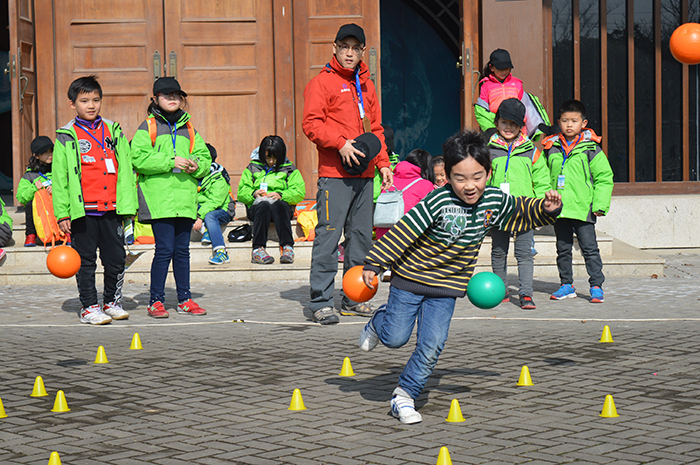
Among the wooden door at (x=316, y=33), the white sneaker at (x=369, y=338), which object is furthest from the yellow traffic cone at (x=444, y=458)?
the wooden door at (x=316, y=33)

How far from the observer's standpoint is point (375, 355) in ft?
19.1

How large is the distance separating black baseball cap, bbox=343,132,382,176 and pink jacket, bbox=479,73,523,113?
3.03 meters

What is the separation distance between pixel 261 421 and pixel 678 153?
34.6 ft

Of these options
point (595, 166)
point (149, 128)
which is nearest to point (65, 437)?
point (149, 128)

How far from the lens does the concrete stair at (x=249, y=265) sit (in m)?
9.99

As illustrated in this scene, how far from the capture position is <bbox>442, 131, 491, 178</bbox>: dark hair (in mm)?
4371

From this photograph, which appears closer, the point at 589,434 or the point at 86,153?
the point at 589,434

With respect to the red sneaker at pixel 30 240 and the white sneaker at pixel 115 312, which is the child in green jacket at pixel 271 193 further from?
Result: the white sneaker at pixel 115 312

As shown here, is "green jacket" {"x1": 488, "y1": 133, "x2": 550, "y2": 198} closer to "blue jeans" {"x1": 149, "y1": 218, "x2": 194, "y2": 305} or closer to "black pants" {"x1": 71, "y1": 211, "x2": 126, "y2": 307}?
"blue jeans" {"x1": 149, "y1": 218, "x2": 194, "y2": 305}

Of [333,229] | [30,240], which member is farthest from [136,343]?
[30,240]

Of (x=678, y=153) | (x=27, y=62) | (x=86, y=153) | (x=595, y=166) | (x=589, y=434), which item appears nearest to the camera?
(x=589, y=434)

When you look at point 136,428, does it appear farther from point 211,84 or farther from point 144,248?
point 211,84

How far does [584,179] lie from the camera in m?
8.44

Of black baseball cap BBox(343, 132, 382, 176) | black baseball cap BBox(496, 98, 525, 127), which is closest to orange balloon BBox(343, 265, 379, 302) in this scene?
black baseball cap BBox(343, 132, 382, 176)
